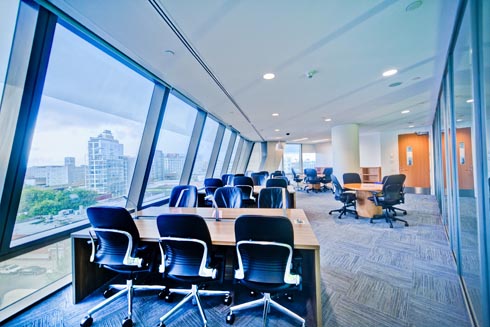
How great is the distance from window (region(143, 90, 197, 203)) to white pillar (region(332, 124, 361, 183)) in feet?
16.6

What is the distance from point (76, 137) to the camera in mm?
2496

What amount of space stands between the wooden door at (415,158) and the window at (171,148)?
874 centimetres

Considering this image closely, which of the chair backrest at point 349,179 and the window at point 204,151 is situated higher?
the window at point 204,151

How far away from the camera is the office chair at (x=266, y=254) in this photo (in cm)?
151

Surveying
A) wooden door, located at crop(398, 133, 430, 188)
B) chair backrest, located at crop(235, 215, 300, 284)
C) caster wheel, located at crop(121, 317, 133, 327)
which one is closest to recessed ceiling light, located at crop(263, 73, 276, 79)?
chair backrest, located at crop(235, 215, 300, 284)

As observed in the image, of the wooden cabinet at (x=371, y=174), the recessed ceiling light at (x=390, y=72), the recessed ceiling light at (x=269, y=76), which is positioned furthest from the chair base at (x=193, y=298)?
the wooden cabinet at (x=371, y=174)

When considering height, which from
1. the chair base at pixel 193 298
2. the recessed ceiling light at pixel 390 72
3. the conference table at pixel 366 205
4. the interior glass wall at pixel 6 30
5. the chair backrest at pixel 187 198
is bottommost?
the chair base at pixel 193 298

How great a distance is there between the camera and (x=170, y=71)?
302 centimetres

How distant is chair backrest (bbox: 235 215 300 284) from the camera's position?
59.2 inches

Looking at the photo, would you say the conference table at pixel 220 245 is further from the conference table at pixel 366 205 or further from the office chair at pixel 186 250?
the conference table at pixel 366 205

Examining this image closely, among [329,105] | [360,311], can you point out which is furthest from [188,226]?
[329,105]

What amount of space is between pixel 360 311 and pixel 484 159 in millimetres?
1605

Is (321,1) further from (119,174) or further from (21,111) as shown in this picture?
(119,174)

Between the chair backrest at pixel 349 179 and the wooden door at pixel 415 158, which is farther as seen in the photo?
the wooden door at pixel 415 158
